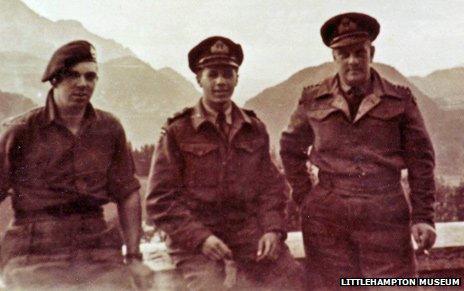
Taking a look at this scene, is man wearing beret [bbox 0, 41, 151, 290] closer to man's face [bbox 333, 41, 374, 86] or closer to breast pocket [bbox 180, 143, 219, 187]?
breast pocket [bbox 180, 143, 219, 187]

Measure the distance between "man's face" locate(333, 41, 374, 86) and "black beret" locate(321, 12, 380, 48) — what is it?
0.10 ft

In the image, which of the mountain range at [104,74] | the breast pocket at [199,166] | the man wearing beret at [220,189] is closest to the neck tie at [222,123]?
the man wearing beret at [220,189]

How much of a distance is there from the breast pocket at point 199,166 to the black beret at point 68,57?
0.57 metres

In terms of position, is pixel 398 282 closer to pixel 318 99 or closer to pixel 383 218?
pixel 383 218

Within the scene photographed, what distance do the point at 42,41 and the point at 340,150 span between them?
5.42 ft

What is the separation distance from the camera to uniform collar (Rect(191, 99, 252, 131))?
2.22 meters

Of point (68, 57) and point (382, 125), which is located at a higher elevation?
point (68, 57)

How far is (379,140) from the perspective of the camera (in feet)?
7.34

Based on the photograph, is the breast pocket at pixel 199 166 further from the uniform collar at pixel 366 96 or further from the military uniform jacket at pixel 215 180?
the uniform collar at pixel 366 96

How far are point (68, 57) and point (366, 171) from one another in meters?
1.41

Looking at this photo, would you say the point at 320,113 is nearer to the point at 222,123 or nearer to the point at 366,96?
the point at 366,96

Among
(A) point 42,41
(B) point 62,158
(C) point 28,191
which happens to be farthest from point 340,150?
(A) point 42,41

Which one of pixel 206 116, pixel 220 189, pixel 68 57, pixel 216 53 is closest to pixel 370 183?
pixel 220 189

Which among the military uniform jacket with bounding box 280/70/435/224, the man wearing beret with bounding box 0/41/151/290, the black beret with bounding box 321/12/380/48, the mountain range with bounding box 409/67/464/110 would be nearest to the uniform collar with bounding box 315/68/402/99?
the military uniform jacket with bounding box 280/70/435/224
